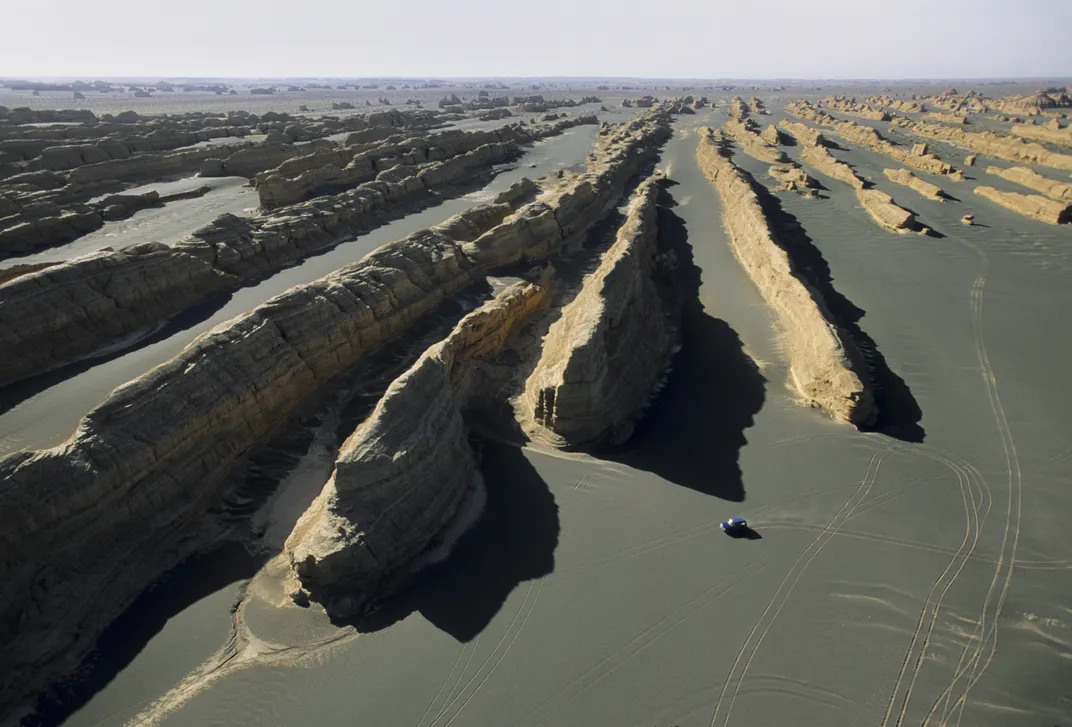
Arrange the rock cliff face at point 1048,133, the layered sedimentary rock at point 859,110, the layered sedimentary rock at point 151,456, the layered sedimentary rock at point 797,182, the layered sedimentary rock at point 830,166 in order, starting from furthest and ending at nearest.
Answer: the layered sedimentary rock at point 859,110, the rock cliff face at point 1048,133, the layered sedimentary rock at point 830,166, the layered sedimentary rock at point 797,182, the layered sedimentary rock at point 151,456

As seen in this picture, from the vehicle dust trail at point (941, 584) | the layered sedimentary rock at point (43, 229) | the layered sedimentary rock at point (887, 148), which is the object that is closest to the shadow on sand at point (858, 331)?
the vehicle dust trail at point (941, 584)

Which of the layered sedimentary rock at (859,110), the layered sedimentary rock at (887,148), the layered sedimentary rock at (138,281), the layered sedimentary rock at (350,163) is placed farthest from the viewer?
the layered sedimentary rock at (859,110)

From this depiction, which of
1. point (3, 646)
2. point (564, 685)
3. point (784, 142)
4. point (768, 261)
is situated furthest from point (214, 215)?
point (784, 142)

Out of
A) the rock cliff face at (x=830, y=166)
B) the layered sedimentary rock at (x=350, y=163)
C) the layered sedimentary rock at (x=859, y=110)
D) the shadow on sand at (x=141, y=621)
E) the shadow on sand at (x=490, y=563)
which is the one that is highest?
the layered sedimentary rock at (x=859, y=110)

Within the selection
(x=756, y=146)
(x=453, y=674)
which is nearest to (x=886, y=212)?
(x=756, y=146)

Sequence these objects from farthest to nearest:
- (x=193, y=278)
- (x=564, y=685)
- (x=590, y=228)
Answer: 1. (x=590, y=228)
2. (x=193, y=278)
3. (x=564, y=685)

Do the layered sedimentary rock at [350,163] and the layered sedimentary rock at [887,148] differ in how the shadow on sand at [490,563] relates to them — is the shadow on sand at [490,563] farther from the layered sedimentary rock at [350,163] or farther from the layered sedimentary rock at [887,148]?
the layered sedimentary rock at [887,148]

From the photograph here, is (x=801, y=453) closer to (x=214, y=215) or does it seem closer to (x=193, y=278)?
(x=193, y=278)

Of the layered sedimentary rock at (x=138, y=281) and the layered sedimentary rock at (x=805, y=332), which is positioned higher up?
the layered sedimentary rock at (x=138, y=281)
